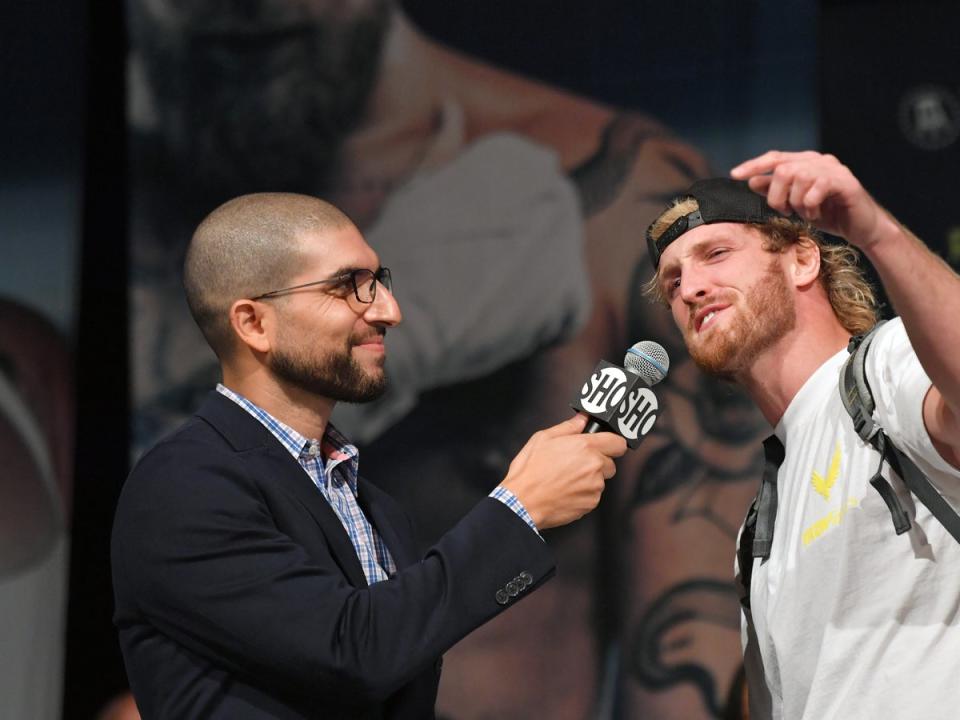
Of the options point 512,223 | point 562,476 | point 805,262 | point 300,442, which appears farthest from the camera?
point 512,223

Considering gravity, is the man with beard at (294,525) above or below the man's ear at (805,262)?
below

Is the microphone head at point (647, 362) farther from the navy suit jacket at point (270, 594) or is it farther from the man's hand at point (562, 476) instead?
the navy suit jacket at point (270, 594)

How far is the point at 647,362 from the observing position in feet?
6.24

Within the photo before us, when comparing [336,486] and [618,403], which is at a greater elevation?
[618,403]

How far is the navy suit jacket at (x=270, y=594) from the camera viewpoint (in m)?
1.58

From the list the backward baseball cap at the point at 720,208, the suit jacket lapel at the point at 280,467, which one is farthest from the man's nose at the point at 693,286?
the suit jacket lapel at the point at 280,467

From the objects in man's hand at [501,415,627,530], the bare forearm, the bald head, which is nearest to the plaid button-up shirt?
the bald head

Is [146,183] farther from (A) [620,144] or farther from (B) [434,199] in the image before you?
(A) [620,144]

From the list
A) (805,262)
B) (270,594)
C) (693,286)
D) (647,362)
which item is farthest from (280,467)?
(805,262)

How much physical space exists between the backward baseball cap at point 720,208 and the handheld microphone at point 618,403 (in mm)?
519

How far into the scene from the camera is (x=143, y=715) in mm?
1749

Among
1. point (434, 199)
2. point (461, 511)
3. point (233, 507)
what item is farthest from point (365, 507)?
point (434, 199)

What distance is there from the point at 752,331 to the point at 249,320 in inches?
35.2

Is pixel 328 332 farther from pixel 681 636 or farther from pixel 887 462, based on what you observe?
pixel 681 636
